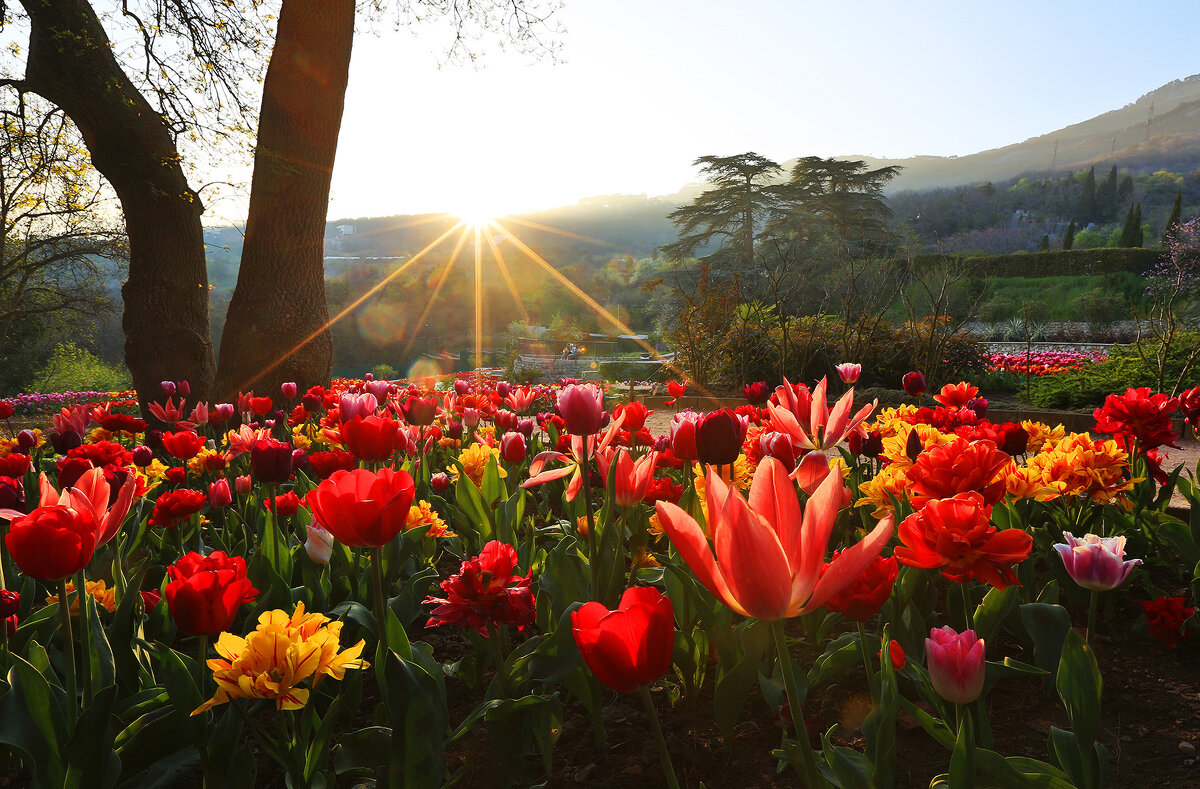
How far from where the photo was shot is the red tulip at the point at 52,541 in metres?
0.97

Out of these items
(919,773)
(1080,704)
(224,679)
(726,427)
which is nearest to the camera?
(224,679)

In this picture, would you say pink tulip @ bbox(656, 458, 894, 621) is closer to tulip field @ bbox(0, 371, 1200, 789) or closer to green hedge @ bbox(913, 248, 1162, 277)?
tulip field @ bbox(0, 371, 1200, 789)

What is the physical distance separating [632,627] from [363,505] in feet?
1.54

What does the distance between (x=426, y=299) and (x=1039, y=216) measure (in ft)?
226

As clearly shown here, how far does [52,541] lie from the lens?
0.99 metres

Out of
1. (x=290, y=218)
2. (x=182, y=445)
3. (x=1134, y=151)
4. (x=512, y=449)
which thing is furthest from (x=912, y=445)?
(x=1134, y=151)

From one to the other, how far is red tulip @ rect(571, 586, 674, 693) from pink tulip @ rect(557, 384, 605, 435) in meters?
0.69

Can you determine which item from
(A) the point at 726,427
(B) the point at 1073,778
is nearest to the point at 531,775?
(A) the point at 726,427

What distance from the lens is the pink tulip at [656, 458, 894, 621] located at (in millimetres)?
681

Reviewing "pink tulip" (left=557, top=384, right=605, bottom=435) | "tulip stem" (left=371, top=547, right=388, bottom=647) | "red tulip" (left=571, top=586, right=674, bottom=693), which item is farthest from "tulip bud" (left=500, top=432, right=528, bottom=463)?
"red tulip" (left=571, top=586, right=674, bottom=693)

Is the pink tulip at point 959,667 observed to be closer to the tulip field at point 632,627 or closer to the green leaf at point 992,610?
the tulip field at point 632,627

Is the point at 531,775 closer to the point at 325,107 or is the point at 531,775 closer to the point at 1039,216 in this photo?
the point at 325,107

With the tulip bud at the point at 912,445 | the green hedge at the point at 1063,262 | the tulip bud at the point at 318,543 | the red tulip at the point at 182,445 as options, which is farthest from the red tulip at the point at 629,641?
the green hedge at the point at 1063,262

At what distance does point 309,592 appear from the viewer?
1.71 metres
